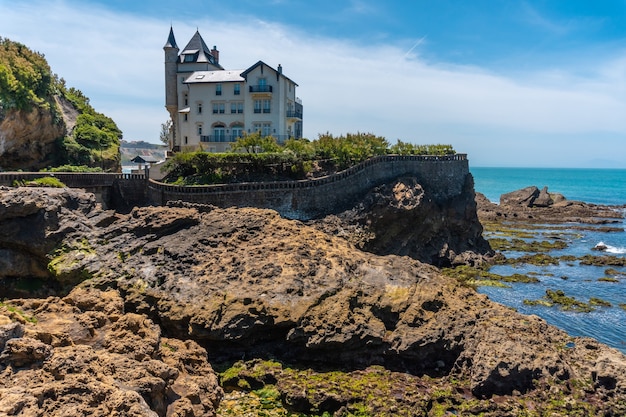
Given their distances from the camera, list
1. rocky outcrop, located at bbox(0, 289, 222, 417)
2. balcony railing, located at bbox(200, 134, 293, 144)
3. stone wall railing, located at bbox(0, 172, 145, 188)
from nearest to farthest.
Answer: rocky outcrop, located at bbox(0, 289, 222, 417) < stone wall railing, located at bbox(0, 172, 145, 188) < balcony railing, located at bbox(200, 134, 293, 144)

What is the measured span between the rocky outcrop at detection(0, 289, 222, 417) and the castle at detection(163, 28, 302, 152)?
3099 cm

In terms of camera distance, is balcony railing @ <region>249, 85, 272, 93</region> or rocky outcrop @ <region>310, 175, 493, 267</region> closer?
rocky outcrop @ <region>310, 175, 493, 267</region>

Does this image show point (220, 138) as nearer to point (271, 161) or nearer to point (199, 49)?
point (199, 49)

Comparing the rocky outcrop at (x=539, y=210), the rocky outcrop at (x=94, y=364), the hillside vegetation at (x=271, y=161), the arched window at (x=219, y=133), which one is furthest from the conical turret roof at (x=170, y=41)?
the rocky outcrop at (x=539, y=210)

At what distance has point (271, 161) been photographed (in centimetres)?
3541

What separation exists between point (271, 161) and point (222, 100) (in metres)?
15.5

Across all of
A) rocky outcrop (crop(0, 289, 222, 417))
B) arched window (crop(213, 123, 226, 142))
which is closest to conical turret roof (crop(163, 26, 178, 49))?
arched window (crop(213, 123, 226, 142))

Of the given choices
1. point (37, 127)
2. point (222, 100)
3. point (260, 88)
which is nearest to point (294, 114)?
point (260, 88)

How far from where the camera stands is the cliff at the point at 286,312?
662 inches

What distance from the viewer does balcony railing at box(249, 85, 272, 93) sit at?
4697cm

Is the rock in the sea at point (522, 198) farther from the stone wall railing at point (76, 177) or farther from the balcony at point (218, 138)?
the stone wall railing at point (76, 177)

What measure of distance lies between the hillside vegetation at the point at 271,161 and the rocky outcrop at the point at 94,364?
1686 cm

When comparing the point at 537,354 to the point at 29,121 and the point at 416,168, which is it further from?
the point at 29,121

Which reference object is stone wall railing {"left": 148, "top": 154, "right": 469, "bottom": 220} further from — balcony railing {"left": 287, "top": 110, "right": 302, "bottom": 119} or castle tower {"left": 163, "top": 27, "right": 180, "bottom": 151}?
castle tower {"left": 163, "top": 27, "right": 180, "bottom": 151}
